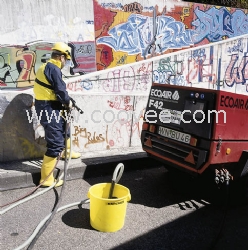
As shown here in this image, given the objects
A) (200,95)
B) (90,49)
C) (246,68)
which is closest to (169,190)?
(200,95)

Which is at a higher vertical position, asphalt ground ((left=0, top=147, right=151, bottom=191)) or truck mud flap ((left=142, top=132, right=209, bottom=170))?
truck mud flap ((left=142, top=132, right=209, bottom=170))

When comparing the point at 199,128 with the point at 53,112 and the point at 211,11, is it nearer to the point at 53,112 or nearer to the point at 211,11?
the point at 53,112

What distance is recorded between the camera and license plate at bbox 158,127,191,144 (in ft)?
14.7

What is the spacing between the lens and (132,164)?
6078mm

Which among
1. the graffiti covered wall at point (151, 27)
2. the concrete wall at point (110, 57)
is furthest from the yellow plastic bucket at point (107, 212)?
the graffiti covered wall at point (151, 27)

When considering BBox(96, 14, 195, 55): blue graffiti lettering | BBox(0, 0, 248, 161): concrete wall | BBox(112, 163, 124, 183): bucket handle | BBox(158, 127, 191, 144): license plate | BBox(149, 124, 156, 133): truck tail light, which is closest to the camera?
BBox(112, 163, 124, 183): bucket handle

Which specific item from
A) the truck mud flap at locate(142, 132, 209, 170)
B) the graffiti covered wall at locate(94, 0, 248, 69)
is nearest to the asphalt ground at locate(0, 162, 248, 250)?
the truck mud flap at locate(142, 132, 209, 170)

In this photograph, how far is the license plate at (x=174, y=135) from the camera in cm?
447

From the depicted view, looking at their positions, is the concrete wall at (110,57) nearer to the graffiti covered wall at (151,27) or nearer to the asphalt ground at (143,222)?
the graffiti covered wall at (151,27)

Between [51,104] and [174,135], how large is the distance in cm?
190

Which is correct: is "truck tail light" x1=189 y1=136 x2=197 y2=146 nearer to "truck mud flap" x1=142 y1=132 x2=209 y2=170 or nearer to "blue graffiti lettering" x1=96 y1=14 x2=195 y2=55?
"truck mud flap" x1=142 y1=132 x2=209 y2=170

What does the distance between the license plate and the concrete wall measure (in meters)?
1.75

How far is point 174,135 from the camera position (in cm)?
465

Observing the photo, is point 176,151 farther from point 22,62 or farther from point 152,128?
point 22,62
